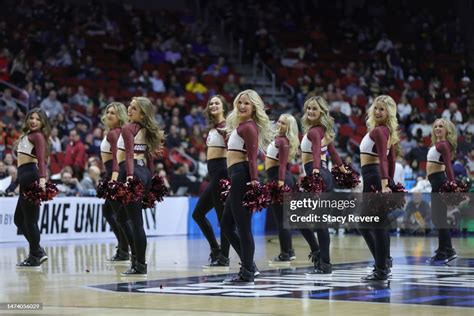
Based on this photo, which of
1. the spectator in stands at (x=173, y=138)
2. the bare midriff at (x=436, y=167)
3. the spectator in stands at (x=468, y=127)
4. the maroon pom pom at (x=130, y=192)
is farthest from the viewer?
the spectator in stands at (x=468, y=127)

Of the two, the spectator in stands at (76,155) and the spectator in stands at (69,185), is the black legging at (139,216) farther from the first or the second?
the spectator in stands at (76,155)

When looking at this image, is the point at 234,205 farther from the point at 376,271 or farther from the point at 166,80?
the point at 166,80

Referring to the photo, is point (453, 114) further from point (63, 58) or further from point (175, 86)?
point (63, 58)

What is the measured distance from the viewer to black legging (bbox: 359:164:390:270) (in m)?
11.1

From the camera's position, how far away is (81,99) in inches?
966

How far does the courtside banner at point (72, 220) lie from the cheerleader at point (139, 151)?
666 cm

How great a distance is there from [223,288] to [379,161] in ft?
7.27

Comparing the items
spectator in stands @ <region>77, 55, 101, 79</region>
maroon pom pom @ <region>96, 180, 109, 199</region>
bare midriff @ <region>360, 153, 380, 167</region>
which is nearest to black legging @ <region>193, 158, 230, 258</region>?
maroon pom pom @ <region>96, 180, 109, 199</region>

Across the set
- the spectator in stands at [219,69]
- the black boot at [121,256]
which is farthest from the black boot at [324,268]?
the spectator in stands at [219,69]

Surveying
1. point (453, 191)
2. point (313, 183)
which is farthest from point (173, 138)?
point (313, 183)

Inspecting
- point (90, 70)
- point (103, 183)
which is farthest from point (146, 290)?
Result: point (90, 70)

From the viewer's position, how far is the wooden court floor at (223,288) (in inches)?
350

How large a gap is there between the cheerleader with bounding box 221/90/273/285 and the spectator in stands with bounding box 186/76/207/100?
16455mm

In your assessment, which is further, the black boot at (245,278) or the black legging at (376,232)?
the black legging at (376,232)
